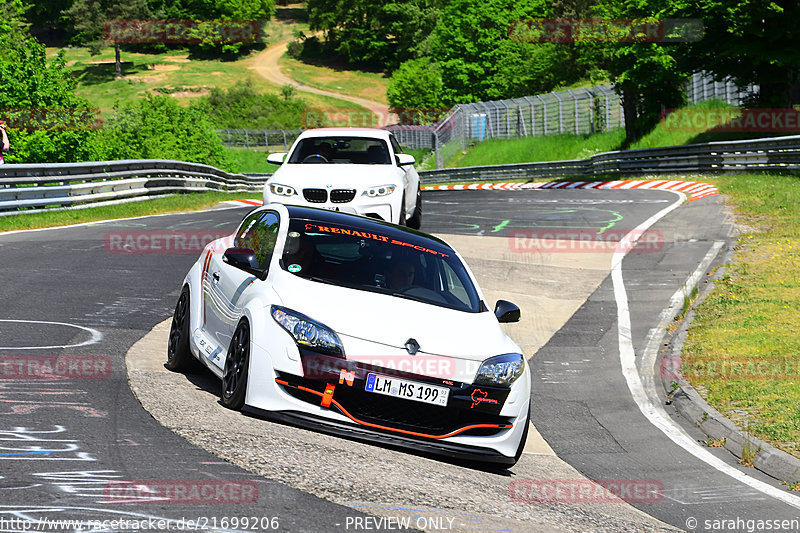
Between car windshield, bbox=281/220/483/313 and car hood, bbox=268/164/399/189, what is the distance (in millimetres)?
6458

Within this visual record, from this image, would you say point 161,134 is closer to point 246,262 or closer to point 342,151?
point 342,151

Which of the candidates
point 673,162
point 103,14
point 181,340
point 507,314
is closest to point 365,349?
point 507,314

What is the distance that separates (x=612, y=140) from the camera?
49281 millimetres

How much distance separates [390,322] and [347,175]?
8175mm

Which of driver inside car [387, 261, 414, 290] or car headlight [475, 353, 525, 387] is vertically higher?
driver inside car [387, 261, 414, 290]

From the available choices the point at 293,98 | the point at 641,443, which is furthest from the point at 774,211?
the point at 293,98

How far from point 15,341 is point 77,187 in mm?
15908

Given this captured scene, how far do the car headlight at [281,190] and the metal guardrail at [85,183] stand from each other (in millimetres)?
8581

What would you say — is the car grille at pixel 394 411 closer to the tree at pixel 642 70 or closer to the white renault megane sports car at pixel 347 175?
the white renault megane sports car at pixel 347 175

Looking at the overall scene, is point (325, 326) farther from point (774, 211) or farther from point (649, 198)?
point (649, 198)

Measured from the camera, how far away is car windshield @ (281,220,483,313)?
756 cm

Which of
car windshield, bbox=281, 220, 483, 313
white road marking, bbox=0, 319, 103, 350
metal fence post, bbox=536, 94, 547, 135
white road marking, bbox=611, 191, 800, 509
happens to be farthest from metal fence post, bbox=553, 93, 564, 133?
car windshield, bbox=281, 220, 483, 313

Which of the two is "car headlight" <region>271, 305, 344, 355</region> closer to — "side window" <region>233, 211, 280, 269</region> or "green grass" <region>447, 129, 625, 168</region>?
"side window" <region>233, 211, 280, 269</region>

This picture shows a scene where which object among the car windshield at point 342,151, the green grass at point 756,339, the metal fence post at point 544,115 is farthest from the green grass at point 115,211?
the metal fence post at point 544,115
